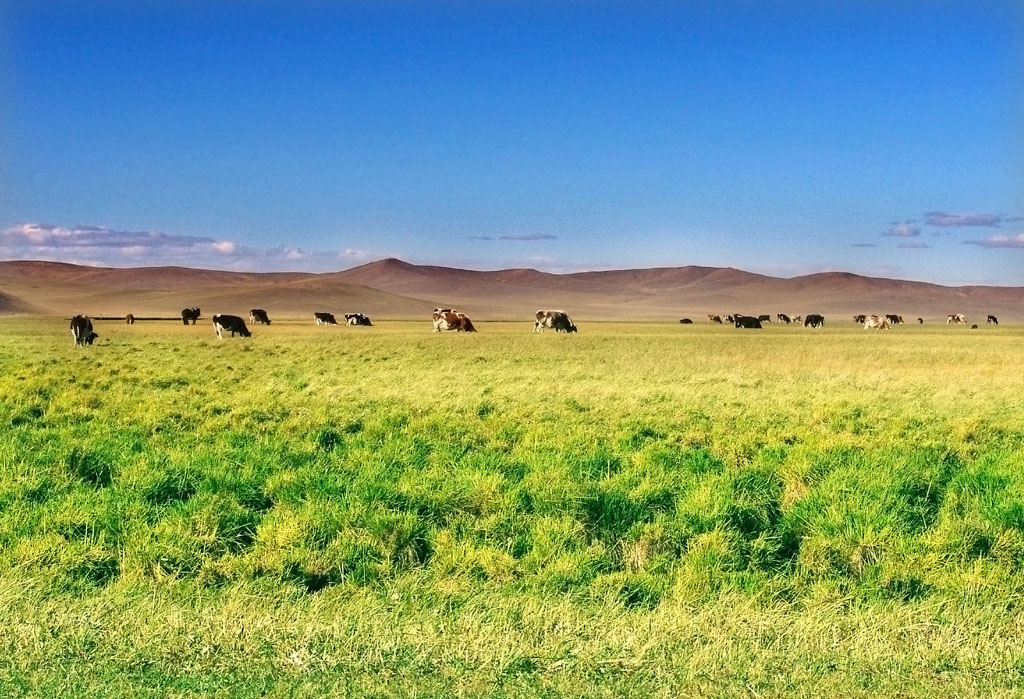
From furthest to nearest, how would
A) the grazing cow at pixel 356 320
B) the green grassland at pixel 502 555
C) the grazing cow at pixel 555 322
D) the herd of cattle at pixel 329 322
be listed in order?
1. the grazing cow at pixel 356 320
2. the grazing cow at pixel 555 322
3. the herd of cattle at pixel 329 322
4. the green grassland at pixel 502 555

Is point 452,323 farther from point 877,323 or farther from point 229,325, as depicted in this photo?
point 877,323

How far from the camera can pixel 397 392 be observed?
60.4 ft

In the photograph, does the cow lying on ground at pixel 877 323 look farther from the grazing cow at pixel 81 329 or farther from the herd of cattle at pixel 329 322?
the grazing cow at pixel 81 329

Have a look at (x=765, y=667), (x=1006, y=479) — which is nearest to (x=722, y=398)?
(x=1006, y=479)

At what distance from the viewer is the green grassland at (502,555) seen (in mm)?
4348

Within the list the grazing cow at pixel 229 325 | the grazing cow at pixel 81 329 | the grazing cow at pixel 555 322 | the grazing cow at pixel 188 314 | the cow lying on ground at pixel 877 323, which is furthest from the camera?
the cow lying on ground at pixel 877 323

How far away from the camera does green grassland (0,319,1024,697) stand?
14.3 ft

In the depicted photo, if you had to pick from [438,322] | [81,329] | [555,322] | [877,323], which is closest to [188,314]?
[438,322]

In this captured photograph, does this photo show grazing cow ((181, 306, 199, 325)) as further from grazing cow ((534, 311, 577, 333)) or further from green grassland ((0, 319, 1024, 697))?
green grassland ((0, 319, 1024, 697))

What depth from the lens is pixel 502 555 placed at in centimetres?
627

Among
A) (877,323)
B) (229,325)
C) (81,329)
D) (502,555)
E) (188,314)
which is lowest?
(502,555)

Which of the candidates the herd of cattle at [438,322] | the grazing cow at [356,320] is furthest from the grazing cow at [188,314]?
the grazing cow at [356,320]

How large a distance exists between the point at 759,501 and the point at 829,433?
4.99 metres

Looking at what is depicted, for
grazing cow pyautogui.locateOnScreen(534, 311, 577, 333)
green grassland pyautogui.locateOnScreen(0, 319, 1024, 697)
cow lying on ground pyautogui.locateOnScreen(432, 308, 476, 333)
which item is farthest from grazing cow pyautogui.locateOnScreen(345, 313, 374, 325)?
green grassland pyautogui.locateOnScreen(0, 319, 1024, 697)
